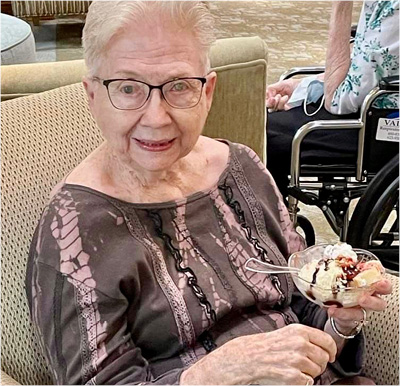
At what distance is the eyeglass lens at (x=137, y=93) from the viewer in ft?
4.34

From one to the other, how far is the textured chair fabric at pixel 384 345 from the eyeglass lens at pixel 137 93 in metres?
0.60

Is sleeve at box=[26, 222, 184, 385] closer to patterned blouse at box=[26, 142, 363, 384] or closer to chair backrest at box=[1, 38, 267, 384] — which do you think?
patterned blouse at box=[26, 142, 363, 384]

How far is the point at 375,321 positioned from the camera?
61.9 inches

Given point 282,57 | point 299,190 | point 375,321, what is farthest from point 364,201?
point 282,57

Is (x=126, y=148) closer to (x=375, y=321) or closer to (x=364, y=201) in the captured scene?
(x=375, y=321)

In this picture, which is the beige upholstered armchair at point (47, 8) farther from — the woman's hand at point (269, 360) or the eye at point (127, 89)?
the woman's hand at point (269, 360)

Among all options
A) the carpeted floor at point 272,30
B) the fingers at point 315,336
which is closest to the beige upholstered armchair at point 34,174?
the fingers at point 315,336

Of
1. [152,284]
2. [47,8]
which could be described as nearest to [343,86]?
[152,284]

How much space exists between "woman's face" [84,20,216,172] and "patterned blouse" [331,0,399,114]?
1.24m

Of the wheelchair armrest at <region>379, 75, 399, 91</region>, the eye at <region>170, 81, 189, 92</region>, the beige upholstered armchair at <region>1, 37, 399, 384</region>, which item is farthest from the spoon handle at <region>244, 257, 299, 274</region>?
the wheelchair armrest at <region>379, 75, 399, 91</region>

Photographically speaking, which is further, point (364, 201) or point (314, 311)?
point (364, 201)

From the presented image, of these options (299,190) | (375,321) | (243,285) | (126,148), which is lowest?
(299,190)

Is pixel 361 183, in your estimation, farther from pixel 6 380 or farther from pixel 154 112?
pixel 6 380

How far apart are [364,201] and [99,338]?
51.3 inches
